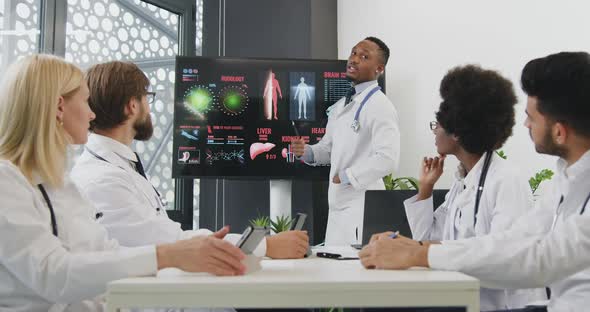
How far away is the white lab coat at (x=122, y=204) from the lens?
78.6 inches

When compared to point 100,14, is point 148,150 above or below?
below

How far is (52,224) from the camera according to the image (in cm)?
154

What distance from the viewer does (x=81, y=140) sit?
1828mm

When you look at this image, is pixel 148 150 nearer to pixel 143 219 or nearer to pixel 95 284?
pixel 143 219

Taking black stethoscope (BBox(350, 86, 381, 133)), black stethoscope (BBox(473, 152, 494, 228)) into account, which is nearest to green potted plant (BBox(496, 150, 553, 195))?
black stethoscope (BBox(350, 86, 381, 133))

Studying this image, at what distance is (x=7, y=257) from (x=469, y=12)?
381 cm

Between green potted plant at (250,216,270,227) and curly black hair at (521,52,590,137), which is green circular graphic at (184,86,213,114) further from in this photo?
curly black hair at (521,52,590,137)

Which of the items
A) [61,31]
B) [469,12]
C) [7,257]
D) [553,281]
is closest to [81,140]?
[7,257]

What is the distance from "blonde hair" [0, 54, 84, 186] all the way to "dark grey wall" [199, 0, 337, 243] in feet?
11.6

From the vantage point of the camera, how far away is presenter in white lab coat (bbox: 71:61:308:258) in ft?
6.57

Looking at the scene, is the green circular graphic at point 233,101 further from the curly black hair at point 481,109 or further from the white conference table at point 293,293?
the white conference table at point 293,293

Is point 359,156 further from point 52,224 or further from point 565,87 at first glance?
point 52,224

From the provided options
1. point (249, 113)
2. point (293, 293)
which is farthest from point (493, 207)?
point (249, 113)

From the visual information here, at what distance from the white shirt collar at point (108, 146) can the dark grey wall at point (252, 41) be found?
290cm
